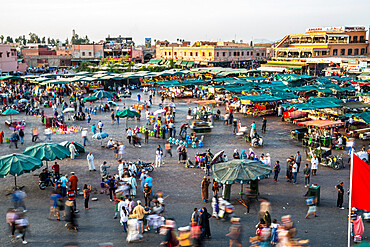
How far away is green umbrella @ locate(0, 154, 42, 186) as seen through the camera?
42.5ft

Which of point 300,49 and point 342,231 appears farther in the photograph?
point 300,49

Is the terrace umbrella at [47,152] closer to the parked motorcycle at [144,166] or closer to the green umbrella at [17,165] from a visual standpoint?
the green umbrella at [17,165]

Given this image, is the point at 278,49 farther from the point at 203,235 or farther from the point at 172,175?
the point at 203,235

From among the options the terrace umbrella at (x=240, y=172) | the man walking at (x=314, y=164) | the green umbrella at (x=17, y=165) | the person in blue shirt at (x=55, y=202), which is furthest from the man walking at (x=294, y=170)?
the green umbrella at (x=17, y=165)

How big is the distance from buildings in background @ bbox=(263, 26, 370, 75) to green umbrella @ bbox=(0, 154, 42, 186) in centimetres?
5380

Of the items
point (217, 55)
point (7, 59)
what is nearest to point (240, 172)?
point (217, 55)

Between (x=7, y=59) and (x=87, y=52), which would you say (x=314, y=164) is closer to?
(x=7, y=59)

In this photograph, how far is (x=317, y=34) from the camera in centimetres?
7431

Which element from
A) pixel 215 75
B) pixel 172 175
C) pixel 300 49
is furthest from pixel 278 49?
pixel 172 175

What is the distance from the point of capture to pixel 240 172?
12250mm

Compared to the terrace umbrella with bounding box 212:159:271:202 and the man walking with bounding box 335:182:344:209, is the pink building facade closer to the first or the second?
the terrace umbrella with bounding box 212:159:271:202

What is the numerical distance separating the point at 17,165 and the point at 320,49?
6436 cm

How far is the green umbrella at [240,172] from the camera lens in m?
12.0

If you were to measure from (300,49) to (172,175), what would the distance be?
60717 mm
